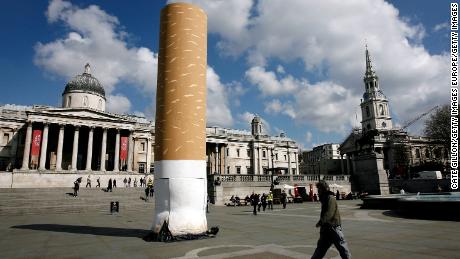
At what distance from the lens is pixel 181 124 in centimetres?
1461

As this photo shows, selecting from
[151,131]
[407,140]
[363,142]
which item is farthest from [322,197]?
[407,140]

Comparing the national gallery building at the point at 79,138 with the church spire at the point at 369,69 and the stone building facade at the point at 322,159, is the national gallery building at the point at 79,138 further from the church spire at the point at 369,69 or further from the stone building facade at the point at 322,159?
the church spire at the point at 369,69

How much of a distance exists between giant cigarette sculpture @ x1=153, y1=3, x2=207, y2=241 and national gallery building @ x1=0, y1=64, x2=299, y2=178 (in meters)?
35.3

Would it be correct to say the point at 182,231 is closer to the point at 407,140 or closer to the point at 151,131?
the point at 151,131

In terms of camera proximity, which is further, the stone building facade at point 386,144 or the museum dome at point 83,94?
the stone building facade at point 386,144

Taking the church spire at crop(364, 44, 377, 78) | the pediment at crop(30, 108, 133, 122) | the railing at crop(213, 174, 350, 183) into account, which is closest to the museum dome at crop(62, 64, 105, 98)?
the pediment at crop(30, 108, 133, 122)

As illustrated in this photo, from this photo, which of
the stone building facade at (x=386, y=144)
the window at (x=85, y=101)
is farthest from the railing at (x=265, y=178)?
the window at (x=85, y=101)

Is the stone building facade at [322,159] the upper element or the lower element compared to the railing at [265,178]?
upper

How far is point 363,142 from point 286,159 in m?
53.2

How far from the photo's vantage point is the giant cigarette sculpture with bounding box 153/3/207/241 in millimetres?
13953

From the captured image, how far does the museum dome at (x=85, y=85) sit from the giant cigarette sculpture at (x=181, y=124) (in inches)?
2225

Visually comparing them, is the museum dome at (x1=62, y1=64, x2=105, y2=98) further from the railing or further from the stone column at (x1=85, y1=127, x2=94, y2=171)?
the railing

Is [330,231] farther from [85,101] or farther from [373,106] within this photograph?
[373,106]

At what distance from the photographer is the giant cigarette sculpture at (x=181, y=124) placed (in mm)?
13953
